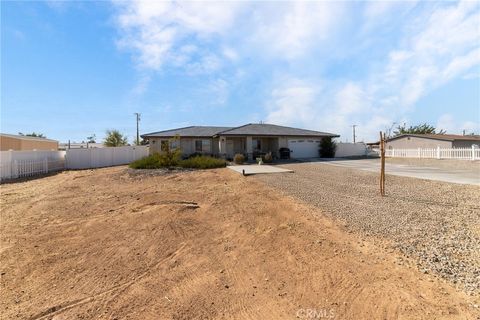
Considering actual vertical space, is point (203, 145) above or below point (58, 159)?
above

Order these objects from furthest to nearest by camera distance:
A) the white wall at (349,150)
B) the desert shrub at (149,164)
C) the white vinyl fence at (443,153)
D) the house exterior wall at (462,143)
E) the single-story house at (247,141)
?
the white wall at (349,150) < the house exterior wall at (462,143) < the single-story house at (247,141) < the white vinyl fence at (443,153) < the desert shrub at (149,164)

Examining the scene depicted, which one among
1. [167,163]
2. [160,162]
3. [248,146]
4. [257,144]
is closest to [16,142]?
[160,162]

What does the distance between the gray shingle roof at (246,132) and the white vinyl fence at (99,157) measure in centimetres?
267

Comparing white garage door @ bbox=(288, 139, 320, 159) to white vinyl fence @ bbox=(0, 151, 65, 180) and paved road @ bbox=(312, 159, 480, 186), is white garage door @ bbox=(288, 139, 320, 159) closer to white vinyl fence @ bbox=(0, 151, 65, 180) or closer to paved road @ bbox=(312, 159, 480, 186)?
paved road @ bbox=(312, 159, 480, 186)

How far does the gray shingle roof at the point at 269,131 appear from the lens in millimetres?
29016

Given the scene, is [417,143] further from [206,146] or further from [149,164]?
[149,164]

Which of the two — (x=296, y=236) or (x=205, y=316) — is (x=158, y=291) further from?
(x=296, y=236)

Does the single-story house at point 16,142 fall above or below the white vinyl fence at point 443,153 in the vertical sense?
above

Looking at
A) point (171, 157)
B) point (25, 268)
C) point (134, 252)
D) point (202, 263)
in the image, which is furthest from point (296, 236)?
point (171, 157)

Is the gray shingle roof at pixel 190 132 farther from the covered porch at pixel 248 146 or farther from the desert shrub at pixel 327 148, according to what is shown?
the desert shrub at pixel 327 148

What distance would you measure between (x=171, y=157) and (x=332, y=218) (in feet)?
49.6

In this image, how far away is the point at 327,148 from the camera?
32.3 metres

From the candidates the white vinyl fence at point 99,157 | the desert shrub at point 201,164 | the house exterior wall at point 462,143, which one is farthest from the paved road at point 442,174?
the white vinyl fence at point 99,157

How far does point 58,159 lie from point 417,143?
37.0 meters
